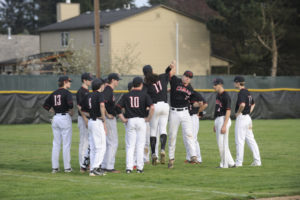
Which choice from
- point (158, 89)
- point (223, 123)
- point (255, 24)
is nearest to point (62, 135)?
point (158, 89)

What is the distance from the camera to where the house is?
49.2 meters

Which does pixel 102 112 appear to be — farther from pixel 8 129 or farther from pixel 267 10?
pixel 267 10

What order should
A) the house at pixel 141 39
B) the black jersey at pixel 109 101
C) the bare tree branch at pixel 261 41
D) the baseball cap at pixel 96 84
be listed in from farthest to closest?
the house at pixel 141 39 < the bare tree branch at pixel 261 41 < the black jersey at pixel 109 101 < the baseball cap at pixel 96 84

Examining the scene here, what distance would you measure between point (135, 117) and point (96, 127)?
34.6 inches

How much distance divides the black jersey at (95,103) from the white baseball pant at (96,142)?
133 millimetres

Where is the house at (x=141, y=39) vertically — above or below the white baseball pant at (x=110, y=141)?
above

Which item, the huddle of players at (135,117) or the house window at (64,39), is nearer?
the huddle of players at (135,117)

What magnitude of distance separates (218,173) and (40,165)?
183 inches

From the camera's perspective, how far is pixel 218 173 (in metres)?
12.4

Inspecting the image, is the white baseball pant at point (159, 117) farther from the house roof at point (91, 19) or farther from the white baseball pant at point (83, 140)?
the house roof at point (91, 19)

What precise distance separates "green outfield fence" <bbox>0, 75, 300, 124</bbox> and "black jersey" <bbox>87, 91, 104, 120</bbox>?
711 inches

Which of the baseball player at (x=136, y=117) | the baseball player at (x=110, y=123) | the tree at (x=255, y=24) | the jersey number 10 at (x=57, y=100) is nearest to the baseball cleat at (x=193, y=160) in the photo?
the baseball player at (x=136, y=117)

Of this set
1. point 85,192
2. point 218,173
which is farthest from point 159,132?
point 85,192

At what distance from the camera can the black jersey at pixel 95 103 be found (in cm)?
1222
